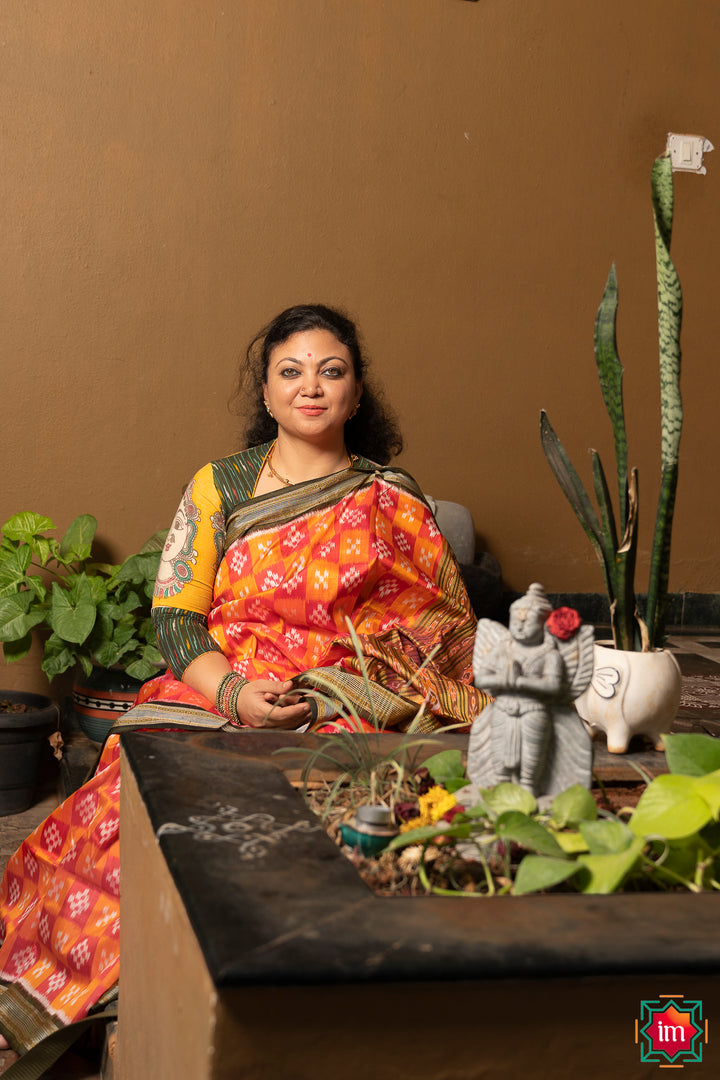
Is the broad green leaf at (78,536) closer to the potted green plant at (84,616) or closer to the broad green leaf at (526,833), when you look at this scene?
the potted green plant at (84,616)

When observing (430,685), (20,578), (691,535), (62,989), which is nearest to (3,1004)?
(62,989)

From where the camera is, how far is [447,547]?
229cm

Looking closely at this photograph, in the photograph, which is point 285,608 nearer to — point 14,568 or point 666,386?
point 666,386

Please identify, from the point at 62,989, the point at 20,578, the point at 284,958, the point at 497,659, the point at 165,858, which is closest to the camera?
the point at 284,958

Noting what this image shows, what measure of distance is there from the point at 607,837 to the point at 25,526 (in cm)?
265

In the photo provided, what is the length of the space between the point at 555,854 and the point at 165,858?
1.08 ft

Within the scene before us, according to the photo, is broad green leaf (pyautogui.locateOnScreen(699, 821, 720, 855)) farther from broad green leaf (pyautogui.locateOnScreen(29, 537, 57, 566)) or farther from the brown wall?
the brown wall

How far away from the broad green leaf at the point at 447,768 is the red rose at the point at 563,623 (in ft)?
0.64

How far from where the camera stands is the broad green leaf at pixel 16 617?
306 centimetres

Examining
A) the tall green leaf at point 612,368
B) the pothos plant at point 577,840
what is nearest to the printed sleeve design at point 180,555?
the tall green leaf at point 612,368

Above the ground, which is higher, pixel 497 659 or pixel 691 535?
pixel 497 659

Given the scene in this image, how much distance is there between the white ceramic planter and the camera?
4.49ft

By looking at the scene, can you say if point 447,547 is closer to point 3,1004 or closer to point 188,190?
point 3,1004

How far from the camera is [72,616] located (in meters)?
3.06
